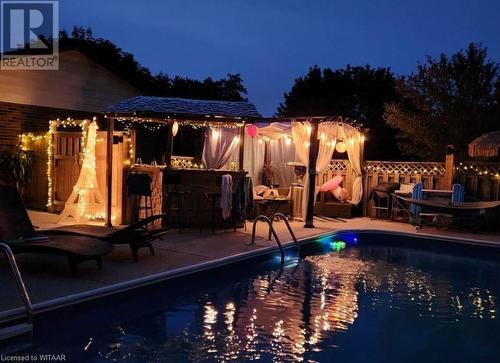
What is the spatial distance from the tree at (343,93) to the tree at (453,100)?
612 cm

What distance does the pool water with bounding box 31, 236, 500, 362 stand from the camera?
4.57m

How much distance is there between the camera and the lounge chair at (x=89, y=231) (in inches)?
269

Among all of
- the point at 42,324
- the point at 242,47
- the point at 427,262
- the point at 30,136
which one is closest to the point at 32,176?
the point at 30,136

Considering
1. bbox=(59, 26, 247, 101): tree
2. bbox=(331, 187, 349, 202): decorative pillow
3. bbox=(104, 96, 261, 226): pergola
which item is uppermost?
bbox=(59, 26, 247, 101): tree

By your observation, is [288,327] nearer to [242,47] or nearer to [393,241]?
[393,241]

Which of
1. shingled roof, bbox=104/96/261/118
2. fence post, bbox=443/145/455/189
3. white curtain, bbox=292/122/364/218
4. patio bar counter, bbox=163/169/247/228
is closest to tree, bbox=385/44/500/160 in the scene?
white curtain, bbox=292/122/364/218

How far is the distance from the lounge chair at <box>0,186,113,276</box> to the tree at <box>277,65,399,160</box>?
60.0 feet

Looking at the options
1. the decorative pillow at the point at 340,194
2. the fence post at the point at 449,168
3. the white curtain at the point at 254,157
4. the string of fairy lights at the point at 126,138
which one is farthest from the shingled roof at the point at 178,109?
the fence post at the point at 449,168

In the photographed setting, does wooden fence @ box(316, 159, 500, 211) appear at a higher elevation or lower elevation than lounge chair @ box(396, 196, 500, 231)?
higher

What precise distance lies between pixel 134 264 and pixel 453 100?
13012mm

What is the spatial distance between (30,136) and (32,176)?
1.05m

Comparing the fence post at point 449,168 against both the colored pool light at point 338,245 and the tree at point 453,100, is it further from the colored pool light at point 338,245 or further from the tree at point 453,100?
the tree at point 453,100

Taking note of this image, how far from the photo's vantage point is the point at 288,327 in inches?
207

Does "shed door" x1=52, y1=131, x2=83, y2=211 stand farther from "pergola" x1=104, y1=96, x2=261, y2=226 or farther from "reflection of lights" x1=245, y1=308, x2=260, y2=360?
"reflection of lights" x1=245, y1=308, x2=260, y2=360
